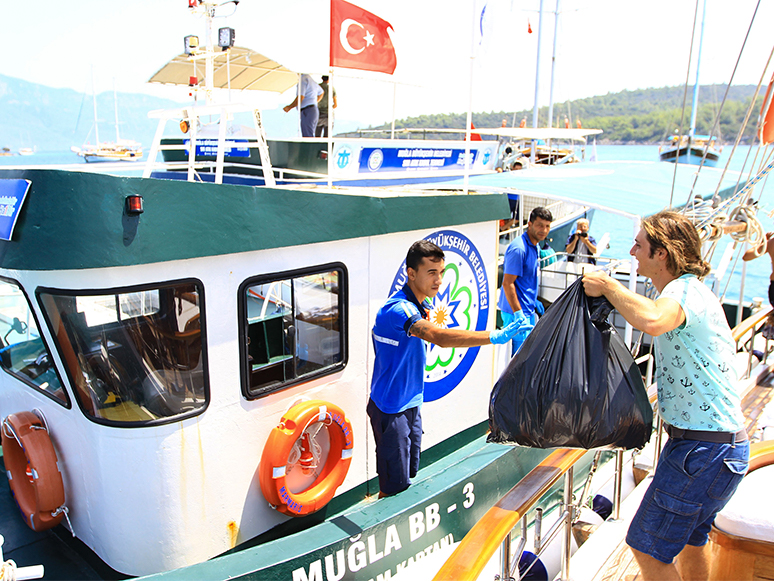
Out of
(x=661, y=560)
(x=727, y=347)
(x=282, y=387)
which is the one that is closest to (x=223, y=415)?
(x=282, y=387)

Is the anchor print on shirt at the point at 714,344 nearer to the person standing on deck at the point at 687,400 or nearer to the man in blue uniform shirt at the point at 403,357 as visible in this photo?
the person standing on deck at the point at 687,400

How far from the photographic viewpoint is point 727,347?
6.78 feet

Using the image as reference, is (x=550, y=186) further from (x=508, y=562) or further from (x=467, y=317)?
(x=508, y=562)

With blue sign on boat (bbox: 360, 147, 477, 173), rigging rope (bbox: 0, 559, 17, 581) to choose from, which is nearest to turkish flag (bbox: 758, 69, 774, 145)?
rigging rope (bbox: 0, 559, 17, 581)

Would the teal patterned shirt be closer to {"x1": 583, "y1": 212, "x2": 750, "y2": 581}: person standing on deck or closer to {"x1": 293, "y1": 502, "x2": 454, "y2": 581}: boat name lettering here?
{"x1": 583, "y1": 212, "x2": 750, "y2": 581}: person standing on deck

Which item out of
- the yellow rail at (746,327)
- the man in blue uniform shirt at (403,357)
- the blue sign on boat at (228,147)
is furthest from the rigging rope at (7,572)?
the blue sign on boat at (228,147)

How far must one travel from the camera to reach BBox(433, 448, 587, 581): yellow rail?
75.7 inches

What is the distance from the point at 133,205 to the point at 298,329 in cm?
122

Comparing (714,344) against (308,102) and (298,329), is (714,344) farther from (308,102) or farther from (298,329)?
(308,102)

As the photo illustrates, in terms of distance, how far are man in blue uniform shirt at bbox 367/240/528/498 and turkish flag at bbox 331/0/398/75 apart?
210 cm

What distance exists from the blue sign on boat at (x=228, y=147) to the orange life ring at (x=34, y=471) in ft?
26.8

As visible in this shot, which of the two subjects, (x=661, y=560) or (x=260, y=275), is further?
(x=260, y=275)

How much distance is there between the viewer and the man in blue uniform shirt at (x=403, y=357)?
9.10 ft

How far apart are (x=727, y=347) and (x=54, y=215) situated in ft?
8.80
